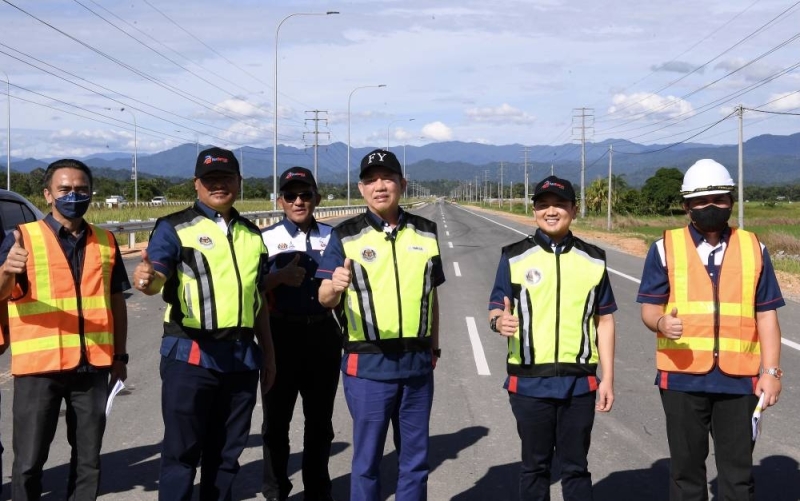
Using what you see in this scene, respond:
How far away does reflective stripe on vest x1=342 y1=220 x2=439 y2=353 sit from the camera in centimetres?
371

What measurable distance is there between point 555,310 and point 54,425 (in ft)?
8.12

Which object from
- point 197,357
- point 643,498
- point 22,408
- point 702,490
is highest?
point 197,357

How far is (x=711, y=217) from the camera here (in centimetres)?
373

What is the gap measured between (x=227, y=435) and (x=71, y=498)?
2.97ft

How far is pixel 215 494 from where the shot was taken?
3.96 m

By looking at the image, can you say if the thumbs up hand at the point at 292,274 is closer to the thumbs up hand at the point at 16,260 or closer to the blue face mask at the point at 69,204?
the blue face mask at the point at 69,204

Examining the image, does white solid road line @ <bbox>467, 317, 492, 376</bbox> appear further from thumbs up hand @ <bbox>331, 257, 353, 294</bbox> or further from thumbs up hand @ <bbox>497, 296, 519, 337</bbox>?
thumbs up hand @ <bbox>331, 257, 353, 294</bbox>

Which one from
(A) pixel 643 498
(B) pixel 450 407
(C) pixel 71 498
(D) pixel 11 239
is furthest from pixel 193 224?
(B) pixel 450 407

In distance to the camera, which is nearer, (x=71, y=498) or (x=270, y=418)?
(x=71, y=498)

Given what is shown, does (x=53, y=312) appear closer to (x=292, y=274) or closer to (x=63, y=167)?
(x=63, y=167)

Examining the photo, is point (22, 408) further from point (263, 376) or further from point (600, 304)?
point (600, 304)

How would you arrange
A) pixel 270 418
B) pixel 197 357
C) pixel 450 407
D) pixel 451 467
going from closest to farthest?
pixel 197 357
pixel 270 418
pixel 451 467
pixel 450 407

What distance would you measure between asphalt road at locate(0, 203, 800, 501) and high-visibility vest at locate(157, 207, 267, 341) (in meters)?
1.40

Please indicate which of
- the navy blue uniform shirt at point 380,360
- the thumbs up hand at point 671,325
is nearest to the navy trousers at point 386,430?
the navy blue uniform shirt at point 380,360
